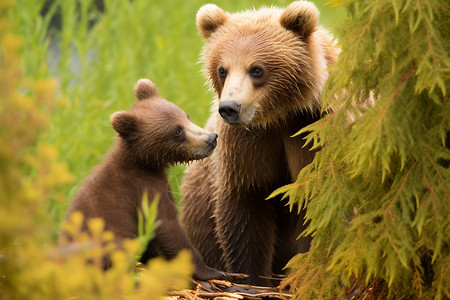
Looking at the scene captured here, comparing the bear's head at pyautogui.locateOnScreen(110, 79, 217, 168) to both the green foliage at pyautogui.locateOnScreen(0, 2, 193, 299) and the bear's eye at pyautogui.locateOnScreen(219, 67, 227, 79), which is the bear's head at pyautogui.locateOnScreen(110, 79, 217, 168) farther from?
the green foliage at pyautogui.locateOnScreen(0, 2, 193, 299)

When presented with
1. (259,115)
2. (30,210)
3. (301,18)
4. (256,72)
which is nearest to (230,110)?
(259,115)

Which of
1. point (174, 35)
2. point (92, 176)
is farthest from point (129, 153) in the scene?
point (174, 35)

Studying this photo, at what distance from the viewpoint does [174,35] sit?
8289 millimetres

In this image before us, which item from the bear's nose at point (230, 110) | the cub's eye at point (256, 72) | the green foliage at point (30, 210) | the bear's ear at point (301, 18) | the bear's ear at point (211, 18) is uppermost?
the bear's ear at point (211, 18)

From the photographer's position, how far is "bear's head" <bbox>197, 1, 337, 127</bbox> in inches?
166

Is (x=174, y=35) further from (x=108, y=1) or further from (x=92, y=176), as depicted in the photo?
(x=92, y=176)

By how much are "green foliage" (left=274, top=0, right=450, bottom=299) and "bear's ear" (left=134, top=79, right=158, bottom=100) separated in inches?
57.6

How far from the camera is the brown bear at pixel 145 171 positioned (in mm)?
3705

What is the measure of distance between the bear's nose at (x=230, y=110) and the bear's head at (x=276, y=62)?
0.11m

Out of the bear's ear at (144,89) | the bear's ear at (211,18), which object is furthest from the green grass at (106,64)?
the bear's ear at (144,89)

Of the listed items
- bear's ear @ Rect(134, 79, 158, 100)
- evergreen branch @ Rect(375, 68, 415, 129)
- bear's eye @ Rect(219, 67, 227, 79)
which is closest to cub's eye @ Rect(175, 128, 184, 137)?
bear's ear @ Rect(134, 79, 158, 100)

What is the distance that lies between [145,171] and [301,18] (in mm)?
1380

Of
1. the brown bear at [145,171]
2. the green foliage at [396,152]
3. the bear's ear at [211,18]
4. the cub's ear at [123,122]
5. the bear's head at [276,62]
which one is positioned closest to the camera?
the green foliage at [396,152]

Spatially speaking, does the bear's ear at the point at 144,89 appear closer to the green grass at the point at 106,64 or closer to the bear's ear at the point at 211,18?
the bear's ear at the point at 211,18
